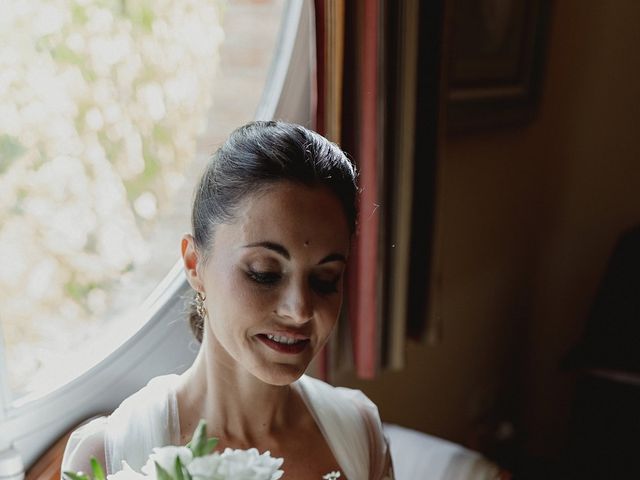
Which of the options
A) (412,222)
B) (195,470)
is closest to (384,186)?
(412,222)

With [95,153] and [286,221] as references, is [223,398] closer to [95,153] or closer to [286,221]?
[286,221]

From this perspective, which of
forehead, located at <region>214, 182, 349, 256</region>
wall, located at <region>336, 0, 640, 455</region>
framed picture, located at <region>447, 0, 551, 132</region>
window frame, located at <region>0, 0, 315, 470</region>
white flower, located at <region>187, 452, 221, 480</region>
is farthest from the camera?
wall, located at <region>336, 0, 640, 455</region>

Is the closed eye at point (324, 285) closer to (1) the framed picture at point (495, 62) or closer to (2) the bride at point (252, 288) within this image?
(2) the bride at point (252, 288)

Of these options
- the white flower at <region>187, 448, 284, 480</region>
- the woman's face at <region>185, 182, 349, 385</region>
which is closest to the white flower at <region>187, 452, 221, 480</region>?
the white flower at <region>187, 448, 284, 480</region>

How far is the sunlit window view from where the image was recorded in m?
0.94

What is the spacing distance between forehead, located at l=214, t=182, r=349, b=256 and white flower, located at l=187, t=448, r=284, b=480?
0.24 meters

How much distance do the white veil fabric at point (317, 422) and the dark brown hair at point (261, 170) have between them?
0.20 m

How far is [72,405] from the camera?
93cm

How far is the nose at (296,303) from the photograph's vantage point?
70cm

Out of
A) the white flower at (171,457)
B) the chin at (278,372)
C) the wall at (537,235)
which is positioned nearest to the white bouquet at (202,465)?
the white flower at (171,457)

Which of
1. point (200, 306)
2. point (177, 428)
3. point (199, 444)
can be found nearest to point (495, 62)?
point (200, 306)

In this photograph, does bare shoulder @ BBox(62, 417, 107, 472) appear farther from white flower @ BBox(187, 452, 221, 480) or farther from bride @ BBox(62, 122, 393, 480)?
white flower @ BBox(187, 452, 221, 480)

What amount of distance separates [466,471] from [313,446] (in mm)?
391

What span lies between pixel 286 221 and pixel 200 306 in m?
0.20
